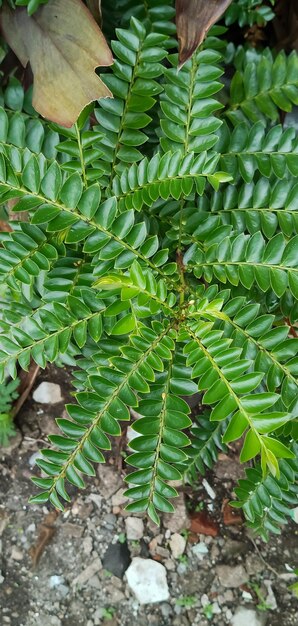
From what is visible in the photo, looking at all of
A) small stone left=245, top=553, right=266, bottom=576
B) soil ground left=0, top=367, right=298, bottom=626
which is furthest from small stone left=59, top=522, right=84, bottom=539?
small stone left=245, top=553, right=266, bottom=576

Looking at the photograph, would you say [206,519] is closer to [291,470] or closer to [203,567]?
[203,567]

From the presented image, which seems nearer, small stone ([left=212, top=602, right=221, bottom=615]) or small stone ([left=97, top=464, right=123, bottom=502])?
small stone ([left=212, top=602, right=221, bottom=615])

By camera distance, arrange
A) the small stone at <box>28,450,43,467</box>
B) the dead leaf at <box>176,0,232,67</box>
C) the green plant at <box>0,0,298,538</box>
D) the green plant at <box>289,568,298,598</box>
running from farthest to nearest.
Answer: the small stone at <box>28,450,43,467</box>, the green plant at <box>289,568,298,598</box>, the dead leaf at <box>176,0,232,67</box>, the green plant at <box>0,0,298,538</box>

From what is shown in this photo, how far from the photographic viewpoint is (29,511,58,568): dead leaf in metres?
1.55

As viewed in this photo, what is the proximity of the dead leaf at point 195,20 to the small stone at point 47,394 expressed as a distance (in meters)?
0.92

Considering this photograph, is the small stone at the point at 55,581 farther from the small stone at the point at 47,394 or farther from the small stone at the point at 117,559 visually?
the small stone at the point at 47,394

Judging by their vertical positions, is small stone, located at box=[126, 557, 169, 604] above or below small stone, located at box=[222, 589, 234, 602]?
below

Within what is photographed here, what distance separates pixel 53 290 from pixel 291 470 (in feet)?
1.80

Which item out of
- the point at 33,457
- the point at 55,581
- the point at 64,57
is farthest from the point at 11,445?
the point at 64,57

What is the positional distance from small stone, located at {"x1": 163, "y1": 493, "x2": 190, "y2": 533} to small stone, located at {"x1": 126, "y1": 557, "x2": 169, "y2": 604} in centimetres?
9

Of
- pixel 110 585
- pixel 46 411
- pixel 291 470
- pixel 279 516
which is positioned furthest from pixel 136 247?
pixel 110 585

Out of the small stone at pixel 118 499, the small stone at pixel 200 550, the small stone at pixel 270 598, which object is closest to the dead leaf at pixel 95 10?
the small stone at pixel 118 499

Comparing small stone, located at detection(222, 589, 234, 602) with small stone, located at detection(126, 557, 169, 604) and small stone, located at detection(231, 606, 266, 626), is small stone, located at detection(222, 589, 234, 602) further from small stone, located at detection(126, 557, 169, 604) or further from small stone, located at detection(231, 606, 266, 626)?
small stone, located at detection(126, 557, 169, 604)

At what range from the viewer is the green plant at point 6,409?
5.21 ft
